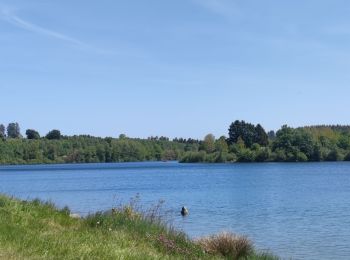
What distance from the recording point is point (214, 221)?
34.0 m

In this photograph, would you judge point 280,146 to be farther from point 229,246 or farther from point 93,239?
point 93,239

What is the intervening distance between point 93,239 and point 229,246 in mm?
4785

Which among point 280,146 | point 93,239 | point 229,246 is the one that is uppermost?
point 280,146

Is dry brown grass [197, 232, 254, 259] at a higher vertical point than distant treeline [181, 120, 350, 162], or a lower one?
lower

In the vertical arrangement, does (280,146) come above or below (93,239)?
above

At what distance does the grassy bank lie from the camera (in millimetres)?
9344

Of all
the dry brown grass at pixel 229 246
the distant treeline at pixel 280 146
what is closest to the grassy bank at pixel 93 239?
the dry brown grass at pixel 229 246

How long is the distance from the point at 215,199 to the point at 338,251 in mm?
28043

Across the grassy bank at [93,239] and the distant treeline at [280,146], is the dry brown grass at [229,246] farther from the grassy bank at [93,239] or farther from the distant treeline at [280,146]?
the distant treeline at [280,146]

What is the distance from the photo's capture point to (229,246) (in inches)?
578

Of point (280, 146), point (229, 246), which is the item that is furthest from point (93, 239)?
point (280, 146)

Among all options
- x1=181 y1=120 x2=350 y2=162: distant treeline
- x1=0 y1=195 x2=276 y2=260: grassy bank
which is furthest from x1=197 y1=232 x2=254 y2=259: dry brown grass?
x1=181 y1=120 x2=350 y2=162: distant treeline

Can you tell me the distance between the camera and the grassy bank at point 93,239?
9344mm

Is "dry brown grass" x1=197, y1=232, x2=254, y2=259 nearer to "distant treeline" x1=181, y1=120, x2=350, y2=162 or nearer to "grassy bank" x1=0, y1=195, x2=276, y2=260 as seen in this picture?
"grassy bank" x1=0, y1=195, x2=276, y2=260
